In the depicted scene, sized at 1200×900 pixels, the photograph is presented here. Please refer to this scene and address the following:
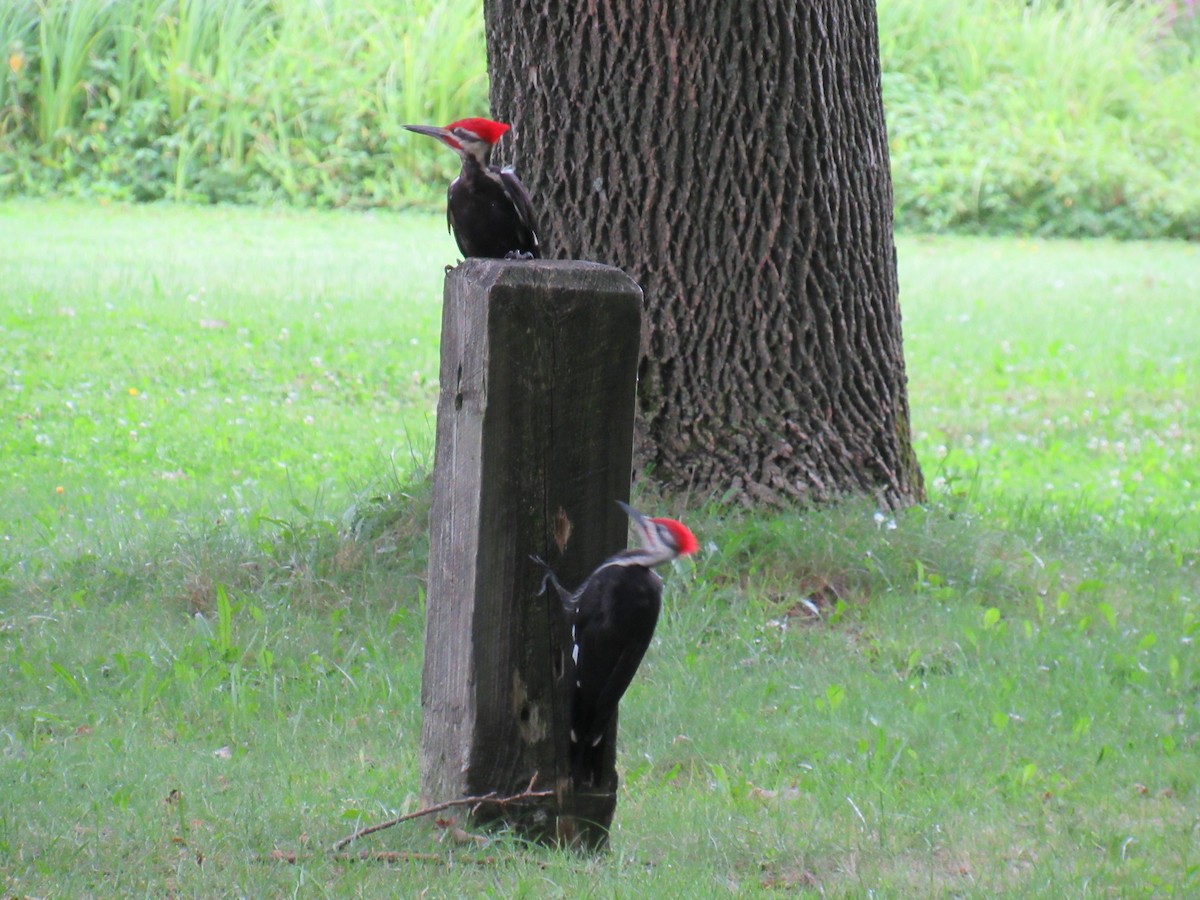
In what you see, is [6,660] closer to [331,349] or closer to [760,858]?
[760,858]

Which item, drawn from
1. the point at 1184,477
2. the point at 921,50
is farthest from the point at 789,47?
the point at 921,50

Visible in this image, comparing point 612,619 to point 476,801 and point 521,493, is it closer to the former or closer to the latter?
point 521,493

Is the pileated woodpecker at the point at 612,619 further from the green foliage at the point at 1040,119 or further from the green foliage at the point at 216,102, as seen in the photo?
the green foliage at the point at 1040,119

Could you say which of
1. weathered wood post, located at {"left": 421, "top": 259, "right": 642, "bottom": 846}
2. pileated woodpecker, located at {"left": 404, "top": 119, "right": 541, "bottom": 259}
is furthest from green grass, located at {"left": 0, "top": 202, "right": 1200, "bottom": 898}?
pileated woodpecker, located at {"left": 404, "top": 119, "right": 541, "bottom": 259}

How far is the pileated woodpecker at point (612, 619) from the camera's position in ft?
10.3

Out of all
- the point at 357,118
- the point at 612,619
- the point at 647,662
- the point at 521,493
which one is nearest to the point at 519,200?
the point at 521,493

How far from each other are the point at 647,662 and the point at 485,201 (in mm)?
1670

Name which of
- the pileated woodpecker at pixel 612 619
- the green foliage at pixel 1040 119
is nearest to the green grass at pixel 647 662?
the pileated woodpecker at pixel 612 619

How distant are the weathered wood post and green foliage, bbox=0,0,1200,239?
12316mm

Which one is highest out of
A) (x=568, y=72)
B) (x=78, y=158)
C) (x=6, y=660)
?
(x=568, y=72)

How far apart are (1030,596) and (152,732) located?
315 centimetres

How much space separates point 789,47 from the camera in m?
5.58

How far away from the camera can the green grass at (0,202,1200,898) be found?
3.50 m

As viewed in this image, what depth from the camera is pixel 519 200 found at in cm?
411
